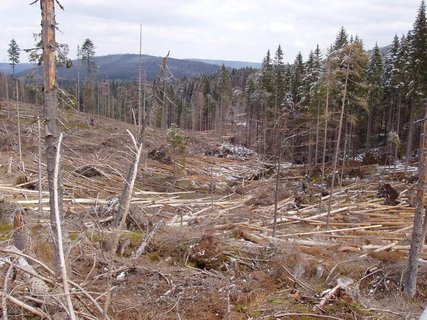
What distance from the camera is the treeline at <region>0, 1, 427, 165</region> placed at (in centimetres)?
1703

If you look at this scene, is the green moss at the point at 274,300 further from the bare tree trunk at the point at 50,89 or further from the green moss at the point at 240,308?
the bare tree trunk at the point at 50,89

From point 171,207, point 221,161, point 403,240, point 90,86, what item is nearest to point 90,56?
point 90,86

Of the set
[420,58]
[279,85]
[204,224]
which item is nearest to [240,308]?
[204,224]

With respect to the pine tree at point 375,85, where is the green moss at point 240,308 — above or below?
below

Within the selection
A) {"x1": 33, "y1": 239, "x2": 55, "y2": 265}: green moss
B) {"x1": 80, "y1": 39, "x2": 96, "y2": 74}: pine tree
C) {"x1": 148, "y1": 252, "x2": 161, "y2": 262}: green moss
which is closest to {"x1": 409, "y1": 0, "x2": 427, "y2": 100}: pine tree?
{"x1": 148, "y1": 252, "x2": 161, "y2": 262}: green moss

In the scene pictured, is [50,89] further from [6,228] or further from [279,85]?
[279,85]

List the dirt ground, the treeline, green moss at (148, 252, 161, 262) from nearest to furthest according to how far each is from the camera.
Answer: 1. the dirt ground
2. green moss at (148, 252, 161, 262)
3. the treeline

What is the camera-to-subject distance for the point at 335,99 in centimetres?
2631

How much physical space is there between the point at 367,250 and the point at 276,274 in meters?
Answer: 4.85

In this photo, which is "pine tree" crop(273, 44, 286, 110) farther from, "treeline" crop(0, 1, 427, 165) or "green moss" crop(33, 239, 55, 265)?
"green moss" crop(33, 239, 55, 265)

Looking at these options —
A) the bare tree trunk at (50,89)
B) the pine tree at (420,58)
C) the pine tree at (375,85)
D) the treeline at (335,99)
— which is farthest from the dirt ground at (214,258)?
the pine tree at (375,85)

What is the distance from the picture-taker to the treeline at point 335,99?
55.9 ft

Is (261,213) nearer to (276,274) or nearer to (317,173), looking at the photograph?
(276,274)

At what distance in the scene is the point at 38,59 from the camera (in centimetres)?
690
